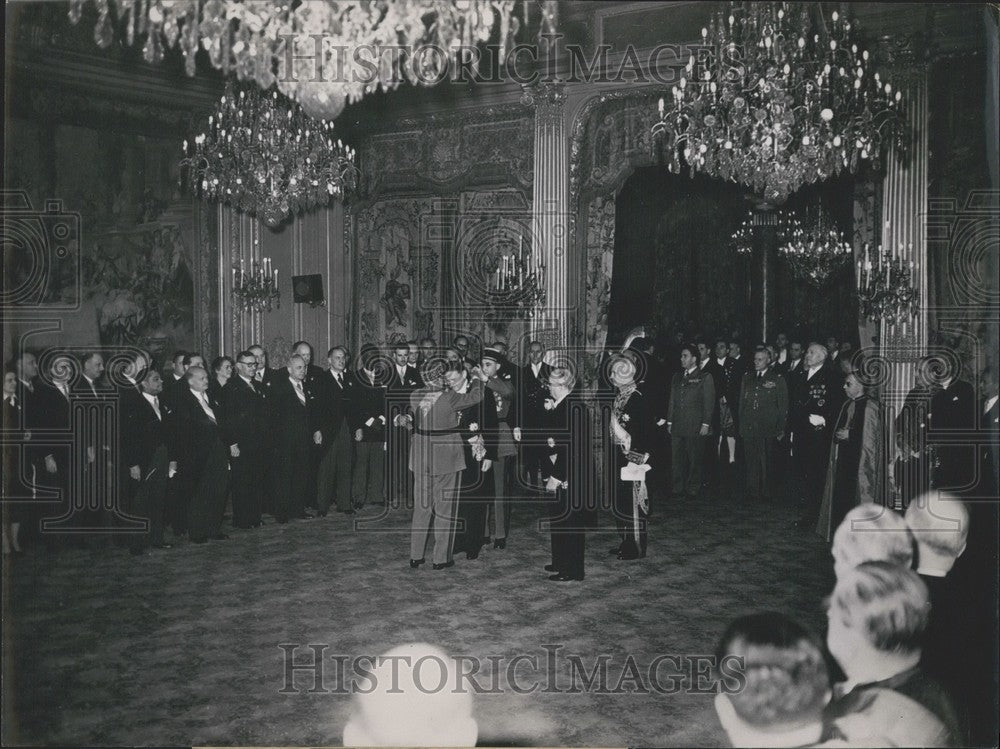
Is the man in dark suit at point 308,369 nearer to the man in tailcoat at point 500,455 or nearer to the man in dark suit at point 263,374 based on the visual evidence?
the man in dark suit at point 263,374

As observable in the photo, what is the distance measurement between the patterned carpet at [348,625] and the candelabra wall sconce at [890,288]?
220cm

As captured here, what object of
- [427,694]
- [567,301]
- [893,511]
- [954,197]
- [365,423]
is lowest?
[427,694]

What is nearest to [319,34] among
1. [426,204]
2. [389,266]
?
[426,204]

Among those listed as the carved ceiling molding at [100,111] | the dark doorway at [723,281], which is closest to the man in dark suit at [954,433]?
the dark doorway at [723,281]

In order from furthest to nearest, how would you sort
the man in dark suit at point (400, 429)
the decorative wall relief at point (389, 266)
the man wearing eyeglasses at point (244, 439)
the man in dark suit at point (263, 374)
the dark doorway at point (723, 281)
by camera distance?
the dark doorway at point (723, 281), the decorative wall relief at point (389, 266), the man in dark suit at point (400, 429), the man in dark suit at point (263, 374), the man wearing eyeglasses at point (244, 439)

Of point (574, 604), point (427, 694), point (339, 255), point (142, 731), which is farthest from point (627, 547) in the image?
point (339, 255)

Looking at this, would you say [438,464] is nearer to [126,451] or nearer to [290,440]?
[290,440]

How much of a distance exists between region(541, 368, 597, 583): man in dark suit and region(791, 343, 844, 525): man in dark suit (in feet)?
7.53

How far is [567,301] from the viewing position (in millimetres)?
10523

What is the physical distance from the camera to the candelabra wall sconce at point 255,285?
37.3ft

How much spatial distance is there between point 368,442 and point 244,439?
1.42 m

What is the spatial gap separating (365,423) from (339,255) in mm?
3199

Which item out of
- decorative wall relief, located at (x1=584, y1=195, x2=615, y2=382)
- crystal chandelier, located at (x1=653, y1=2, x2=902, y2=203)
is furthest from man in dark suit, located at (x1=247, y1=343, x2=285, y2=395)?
crystal chandelier, located at (x1=653, y1=2, x2=902, y2=203)

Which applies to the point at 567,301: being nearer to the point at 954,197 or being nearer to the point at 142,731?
the point at 954,197
